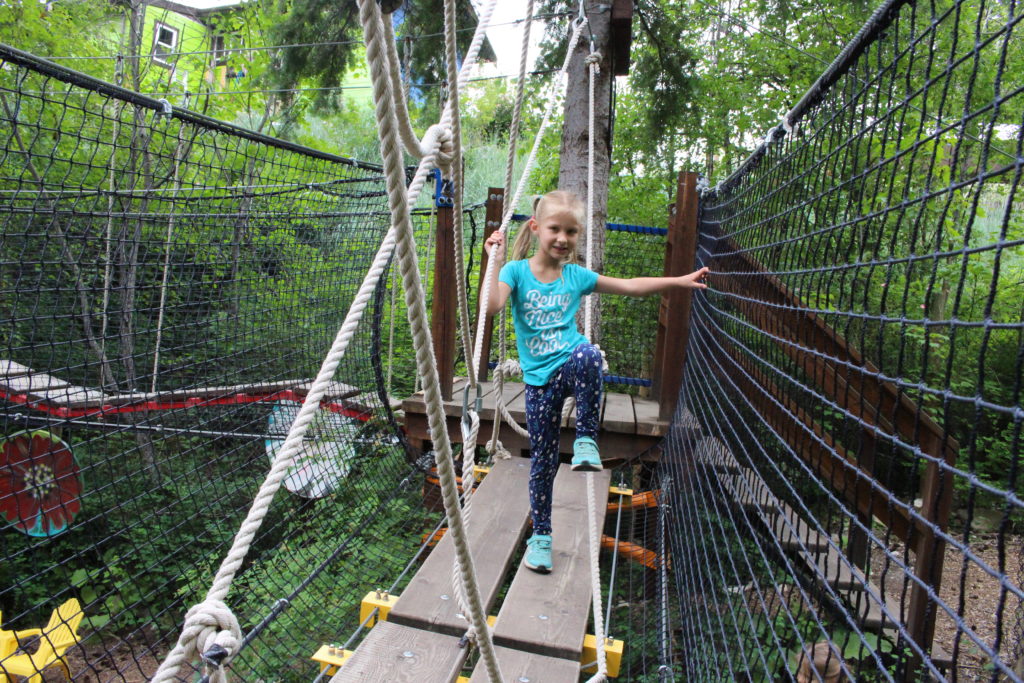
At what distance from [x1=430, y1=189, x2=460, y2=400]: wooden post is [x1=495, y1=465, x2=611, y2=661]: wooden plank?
135cm

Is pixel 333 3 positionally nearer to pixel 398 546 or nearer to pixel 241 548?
pixel 398 546

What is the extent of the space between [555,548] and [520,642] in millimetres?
529

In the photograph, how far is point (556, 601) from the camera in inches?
75.4

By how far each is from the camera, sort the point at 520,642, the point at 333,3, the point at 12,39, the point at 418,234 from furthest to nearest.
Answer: the point at 333,3 < the point at 418,234 < the point at 12,39 < the point at 520,642

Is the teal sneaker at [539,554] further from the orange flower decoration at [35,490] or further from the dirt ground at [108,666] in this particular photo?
the dirt ground at [108,666]

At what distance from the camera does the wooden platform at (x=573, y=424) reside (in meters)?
3.38

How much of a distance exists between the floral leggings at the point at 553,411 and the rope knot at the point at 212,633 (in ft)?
4.21

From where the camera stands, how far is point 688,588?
224 centimetres

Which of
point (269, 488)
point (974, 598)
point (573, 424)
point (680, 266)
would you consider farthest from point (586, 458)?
point (974, 598)

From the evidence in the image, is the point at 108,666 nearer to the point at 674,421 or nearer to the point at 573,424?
the point at 573,424

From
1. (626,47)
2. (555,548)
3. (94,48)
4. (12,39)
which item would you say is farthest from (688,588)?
Answer: (94,48)

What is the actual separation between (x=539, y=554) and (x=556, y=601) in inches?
7.0

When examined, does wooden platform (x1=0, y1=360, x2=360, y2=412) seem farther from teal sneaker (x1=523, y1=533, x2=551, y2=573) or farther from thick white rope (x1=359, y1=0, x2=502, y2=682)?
thick white rope (x1=359, y1=0, x2=502, y2=682)

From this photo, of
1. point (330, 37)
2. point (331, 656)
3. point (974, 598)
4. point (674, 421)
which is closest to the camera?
point (331, 656)
